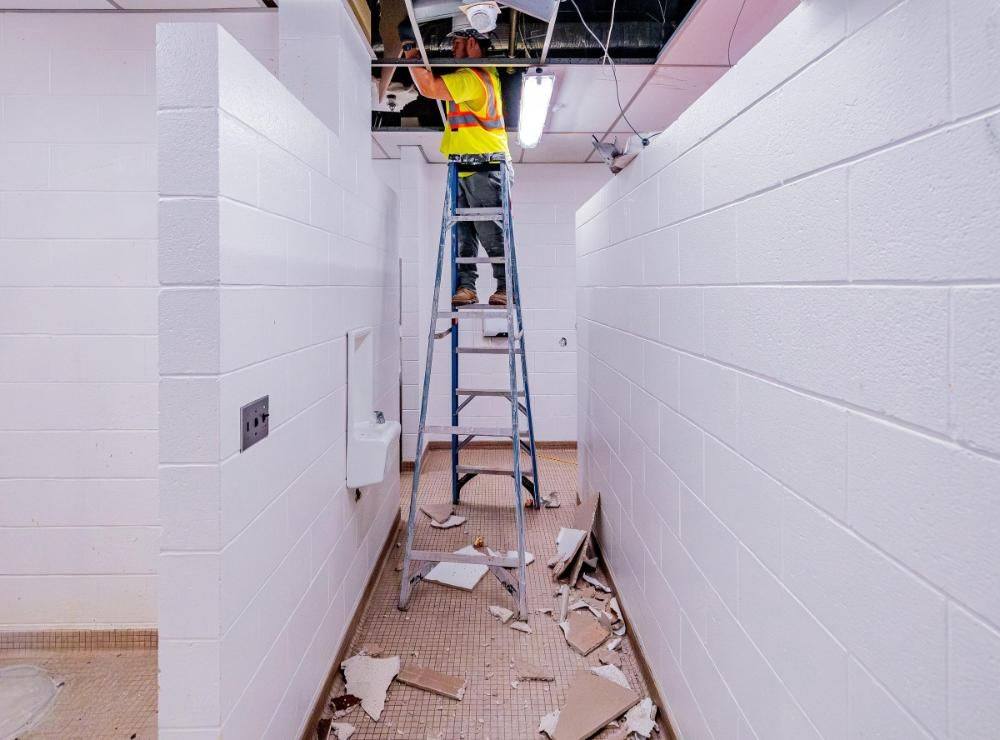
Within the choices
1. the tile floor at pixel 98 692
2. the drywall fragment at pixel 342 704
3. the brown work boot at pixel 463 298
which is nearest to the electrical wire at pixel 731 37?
the brown work boot at pixel 463 298

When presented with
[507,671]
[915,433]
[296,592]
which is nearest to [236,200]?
[296,592]

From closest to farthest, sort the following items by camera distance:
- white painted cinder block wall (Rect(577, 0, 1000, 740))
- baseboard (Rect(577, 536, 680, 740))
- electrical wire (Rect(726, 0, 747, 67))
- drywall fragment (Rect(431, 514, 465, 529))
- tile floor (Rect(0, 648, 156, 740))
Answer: white painted cinder block wall (Rect(577, 0, 1000, 740)) → baseboard (Rect(577, 536, 680, 740)) → tile floor (Rect(0, 648, 156, 740)) → electrical wire (Rect(726, 0, 747, 67)) → drywall fragment (Rect(431, 514, 465, 529))

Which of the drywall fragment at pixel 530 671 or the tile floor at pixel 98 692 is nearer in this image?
the tile floor at pixel 98 692

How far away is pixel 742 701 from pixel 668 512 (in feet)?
2.10

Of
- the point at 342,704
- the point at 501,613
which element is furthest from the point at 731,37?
the point at 342,704

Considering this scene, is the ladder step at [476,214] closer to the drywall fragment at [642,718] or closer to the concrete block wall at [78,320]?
the concrete block wall at [78,320]

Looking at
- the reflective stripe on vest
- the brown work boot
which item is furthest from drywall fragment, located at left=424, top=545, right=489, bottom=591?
the reflective stripe on vest

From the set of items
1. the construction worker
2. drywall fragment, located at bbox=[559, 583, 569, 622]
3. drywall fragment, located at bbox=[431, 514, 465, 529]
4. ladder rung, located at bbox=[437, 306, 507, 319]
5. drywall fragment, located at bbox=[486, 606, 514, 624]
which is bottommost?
drywall fragment, located at bbox=[486, 606, 514, 624]

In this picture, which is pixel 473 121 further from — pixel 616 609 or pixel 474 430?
pixel 616 609

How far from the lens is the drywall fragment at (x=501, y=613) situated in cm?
254

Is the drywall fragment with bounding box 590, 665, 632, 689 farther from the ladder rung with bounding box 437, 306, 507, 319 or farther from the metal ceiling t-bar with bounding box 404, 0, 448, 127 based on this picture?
the metal ceiling t-bar with bounding box 404, 0, 448, 127

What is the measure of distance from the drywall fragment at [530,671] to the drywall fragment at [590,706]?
0.11 metres

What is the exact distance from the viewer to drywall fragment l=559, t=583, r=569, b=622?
256 cm

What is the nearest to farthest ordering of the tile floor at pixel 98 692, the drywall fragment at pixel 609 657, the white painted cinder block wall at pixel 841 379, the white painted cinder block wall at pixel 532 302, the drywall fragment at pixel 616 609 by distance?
1. the white painted cinder block wall at pixel 841 379
2. the tile floor at pixel 98 692
3. the drywall fragment at pixel 609 657
4. the drywall fragment at pixel 616 609
5. the white painted cinder block wall at pixel 532 302
